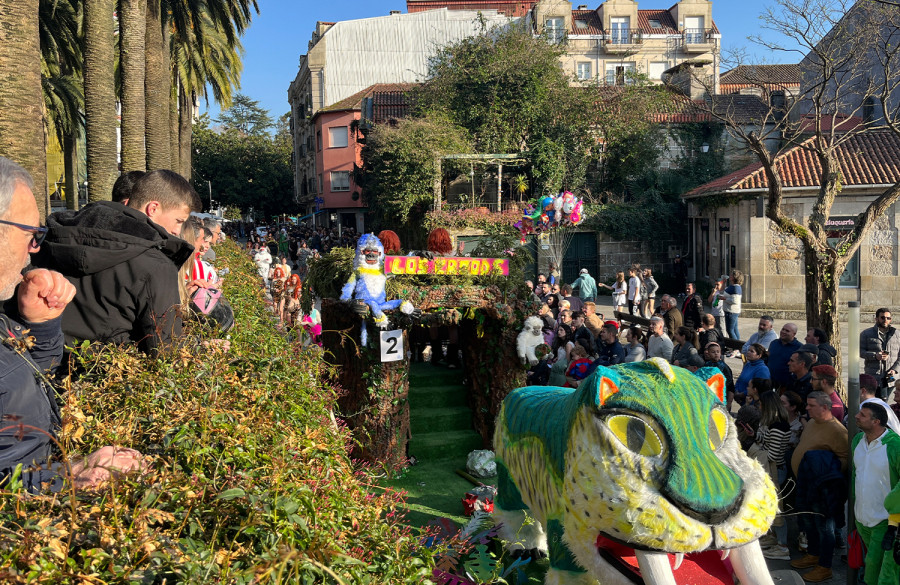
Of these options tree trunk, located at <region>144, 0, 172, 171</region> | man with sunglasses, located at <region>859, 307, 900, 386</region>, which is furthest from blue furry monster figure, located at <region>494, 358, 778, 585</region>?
tree trunk, located at <region>144, 0, 172, 171</region>

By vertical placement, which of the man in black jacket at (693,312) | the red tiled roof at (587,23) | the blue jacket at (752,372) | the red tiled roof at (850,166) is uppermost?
the red tiled roof at (587,23)

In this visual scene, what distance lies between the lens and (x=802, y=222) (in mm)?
21750

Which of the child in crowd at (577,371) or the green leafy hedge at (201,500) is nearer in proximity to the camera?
the green leafy hedge at (201,500)

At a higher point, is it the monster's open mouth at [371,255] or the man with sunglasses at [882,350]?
the monster's open mouth at [371,255]

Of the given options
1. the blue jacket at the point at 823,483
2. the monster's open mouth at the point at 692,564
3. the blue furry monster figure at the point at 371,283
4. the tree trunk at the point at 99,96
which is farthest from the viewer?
the tree trunk at the point at 99,96

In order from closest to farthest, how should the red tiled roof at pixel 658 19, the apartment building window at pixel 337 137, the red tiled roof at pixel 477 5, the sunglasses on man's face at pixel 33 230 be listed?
1. the sunglasses on man's face at pixel 33 230
2. the apartment building window at pixel 337 137
3. the red tiled roof at pixel 658 19
4. the red tiled roof at pixel 477 5

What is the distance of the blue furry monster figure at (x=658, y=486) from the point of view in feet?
11.1

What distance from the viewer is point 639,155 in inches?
1164

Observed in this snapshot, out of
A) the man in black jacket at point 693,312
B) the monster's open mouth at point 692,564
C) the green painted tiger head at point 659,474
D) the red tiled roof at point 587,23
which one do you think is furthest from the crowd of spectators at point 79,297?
the red tiled roof at point 587,23

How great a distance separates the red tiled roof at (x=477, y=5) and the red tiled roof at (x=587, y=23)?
400 centimetres

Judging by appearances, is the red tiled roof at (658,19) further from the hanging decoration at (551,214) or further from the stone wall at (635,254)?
the hanging decoration at (551,214)

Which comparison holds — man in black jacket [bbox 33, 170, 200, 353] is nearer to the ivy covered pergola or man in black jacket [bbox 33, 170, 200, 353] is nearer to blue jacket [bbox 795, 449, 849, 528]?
blue jacket [bbox 795, 449, 849, 528]

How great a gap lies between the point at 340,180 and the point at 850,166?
30.7 m

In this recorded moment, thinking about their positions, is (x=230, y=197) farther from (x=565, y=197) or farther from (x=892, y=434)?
(x=892, y=434)
